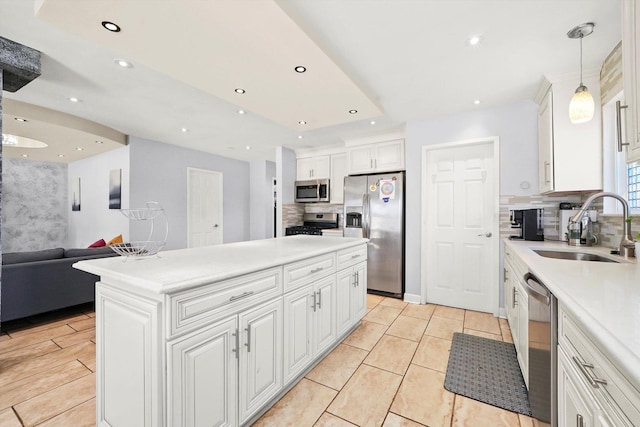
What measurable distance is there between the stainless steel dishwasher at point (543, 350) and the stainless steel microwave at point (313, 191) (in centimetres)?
366

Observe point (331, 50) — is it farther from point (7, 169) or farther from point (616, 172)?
point (7, 169)

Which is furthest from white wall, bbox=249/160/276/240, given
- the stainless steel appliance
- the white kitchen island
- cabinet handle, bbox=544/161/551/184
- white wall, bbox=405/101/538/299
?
cabinet handle, bbox=544/161/551/184

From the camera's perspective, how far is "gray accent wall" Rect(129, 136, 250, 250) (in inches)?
182

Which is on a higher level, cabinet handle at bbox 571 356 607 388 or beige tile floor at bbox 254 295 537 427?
cabinet handle at bbox 571 356 607 388

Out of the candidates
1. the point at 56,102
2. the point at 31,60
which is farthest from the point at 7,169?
the point at 31,60

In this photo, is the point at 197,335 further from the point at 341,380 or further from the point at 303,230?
the point at 303,230

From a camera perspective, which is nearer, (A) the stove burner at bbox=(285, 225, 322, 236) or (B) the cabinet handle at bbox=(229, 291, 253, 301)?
(B) the cabinet handle at bbox=(229, 291, 253, 301)

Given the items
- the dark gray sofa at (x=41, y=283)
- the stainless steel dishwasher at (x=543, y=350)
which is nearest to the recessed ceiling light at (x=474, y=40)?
the stainless steel dishwasher at (x=543, y=350)

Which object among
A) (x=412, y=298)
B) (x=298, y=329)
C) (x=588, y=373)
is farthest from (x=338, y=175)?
(x=588, y=373)

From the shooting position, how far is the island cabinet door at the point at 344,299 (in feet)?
7.53

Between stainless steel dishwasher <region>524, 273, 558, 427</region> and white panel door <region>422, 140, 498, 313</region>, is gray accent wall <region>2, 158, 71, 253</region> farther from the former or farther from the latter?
stainless steel dishwasher <region>524, 273, 558, 427</region>

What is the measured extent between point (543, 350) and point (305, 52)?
2194mm

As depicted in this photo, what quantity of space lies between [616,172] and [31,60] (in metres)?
4.96

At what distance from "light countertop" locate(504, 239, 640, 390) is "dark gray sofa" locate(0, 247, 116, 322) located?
4163 mm
